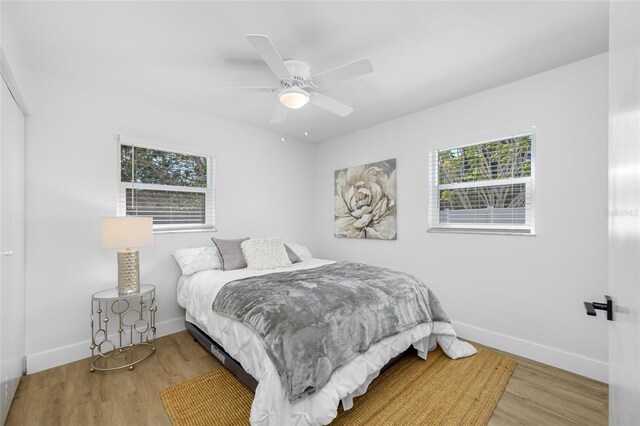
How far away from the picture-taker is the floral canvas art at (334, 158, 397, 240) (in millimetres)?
3634

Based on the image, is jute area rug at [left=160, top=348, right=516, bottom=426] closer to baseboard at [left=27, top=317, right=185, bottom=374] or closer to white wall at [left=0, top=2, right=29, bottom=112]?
baseboard at [left=27, top=317, right=185, bottom=374]

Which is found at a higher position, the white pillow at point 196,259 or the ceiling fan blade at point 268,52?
the ceiling fan blade at point 268,52

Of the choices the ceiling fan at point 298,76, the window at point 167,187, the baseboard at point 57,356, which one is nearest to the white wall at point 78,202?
the baseboard at point 57,356

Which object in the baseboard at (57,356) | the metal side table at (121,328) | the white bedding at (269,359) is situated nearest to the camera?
the white bedding at (269,359)

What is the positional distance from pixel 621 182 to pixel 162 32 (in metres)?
2.53

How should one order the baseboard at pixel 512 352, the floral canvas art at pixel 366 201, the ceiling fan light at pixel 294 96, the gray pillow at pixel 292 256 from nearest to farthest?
1. the ceiling fan light at pixel 294 96
2. the baseboard at pixel 512 352
3. the gray pillow at pixel 292 256
4. the floral canvas art at pixel 366 201

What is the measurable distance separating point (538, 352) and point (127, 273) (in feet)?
12.4

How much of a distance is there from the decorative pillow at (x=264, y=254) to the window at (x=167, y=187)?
662 millimetres

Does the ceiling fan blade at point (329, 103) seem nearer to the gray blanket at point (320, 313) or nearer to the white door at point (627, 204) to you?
the gray blanket at point (320, 313)

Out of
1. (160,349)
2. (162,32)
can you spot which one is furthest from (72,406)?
(162,32)

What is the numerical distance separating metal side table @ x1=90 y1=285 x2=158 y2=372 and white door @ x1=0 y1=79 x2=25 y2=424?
0.46 m

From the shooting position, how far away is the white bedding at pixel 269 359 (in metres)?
1.53

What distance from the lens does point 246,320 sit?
6.06 feet

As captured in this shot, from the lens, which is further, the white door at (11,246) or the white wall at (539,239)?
the white wall at (539,239)
